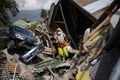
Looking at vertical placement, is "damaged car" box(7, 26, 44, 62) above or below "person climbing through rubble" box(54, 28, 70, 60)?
above

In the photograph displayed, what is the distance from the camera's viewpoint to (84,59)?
1209 cm

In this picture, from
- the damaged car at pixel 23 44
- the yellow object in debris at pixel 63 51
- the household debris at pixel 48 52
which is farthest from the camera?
the damaged car at pixel 23 44

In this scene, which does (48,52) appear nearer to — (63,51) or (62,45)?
(63,51)

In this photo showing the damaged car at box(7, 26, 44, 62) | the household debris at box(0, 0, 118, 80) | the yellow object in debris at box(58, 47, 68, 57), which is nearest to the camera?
the household debris at box(0, 0, 118, 80)

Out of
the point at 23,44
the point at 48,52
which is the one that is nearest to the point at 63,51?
the point at 48,52

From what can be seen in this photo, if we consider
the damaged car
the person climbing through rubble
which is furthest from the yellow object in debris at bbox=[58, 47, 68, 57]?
the damaged car

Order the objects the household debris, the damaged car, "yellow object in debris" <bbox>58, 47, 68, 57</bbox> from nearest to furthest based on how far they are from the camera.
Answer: the household debris, "yellow object in debris" <bbox>58, 47, 68, 57</bbox>, the damaged car

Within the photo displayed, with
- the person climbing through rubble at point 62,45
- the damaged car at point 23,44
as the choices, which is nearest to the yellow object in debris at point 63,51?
the person climbing through rubble at point 62,45

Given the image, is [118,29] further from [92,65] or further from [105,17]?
[105,17]

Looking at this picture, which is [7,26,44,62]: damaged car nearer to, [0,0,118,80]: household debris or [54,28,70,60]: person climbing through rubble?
[0,0,118,80]: household debris

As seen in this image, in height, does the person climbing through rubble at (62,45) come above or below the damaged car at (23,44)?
below

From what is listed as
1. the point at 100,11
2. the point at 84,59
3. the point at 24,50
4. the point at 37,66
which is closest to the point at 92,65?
the point at 84,59

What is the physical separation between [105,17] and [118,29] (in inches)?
Result: 449

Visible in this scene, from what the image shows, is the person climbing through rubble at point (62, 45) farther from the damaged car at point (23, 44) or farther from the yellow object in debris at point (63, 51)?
the damaged car at point (23, 44)
